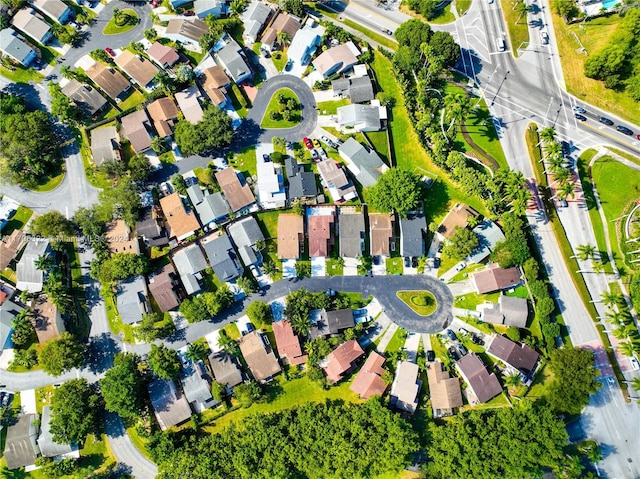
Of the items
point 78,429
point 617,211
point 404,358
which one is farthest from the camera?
point 617,211

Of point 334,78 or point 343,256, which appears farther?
point 334,78

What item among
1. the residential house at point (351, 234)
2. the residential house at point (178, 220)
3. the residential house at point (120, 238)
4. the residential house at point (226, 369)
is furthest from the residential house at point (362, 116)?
the residential house at point (226, 369)

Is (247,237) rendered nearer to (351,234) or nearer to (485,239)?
(351,234)

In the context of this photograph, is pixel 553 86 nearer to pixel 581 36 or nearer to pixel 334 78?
pixel 581 36

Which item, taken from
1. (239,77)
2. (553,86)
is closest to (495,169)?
(553,86)

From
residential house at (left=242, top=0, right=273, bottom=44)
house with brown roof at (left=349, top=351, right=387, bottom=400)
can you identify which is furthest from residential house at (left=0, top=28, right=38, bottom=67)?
house with brown roof at (left=349, top=351, right=387, bottom=400)

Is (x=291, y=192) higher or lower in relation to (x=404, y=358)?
higher

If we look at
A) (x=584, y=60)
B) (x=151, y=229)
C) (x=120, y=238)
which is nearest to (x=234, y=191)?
(x=151, y=229)
